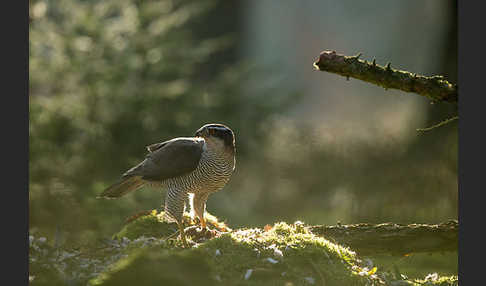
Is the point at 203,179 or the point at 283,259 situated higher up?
the point at 203,179

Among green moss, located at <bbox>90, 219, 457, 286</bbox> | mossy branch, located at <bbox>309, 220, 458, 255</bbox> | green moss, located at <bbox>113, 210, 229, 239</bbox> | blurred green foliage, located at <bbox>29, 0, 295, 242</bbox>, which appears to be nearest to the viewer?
green moss, located at <bbox>90, 219, 457, 286</bbox>

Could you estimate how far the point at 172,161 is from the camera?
3090 mm

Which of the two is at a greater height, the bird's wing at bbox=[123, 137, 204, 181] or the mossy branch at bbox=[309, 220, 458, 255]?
the bird's wing at bbox=[123, 137, 204, 181]

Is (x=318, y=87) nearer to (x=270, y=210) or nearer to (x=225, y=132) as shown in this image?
(x=270, y=210)

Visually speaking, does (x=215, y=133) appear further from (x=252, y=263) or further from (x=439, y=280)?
(x=439, y=280)

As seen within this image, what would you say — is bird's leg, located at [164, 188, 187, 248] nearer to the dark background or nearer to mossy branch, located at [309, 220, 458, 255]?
mossy branch, located at [309, 220, 458, 255]

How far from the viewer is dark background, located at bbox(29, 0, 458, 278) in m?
5.36

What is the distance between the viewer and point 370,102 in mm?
9609

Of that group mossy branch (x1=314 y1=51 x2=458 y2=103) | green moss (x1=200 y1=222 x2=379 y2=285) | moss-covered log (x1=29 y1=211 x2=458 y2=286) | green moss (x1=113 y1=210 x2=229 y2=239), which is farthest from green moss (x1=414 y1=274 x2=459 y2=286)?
green moss (x1=113 y1=210 x2=229 y2=239)

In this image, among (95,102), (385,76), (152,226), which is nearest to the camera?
(385,76)

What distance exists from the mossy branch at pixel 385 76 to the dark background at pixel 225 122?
5.98ft

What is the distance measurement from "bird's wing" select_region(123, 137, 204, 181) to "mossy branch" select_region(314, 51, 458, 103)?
98 centimetres

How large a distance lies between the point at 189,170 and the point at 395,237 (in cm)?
131

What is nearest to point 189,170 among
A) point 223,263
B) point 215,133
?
point 215,133
